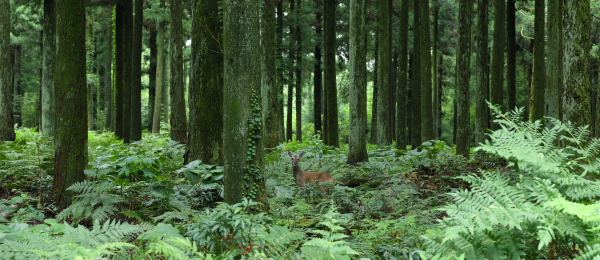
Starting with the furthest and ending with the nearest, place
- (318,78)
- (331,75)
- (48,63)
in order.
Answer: (318,78) → (331,75) → (48,63)

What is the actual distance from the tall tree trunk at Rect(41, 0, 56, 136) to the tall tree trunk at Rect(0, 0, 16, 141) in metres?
0.97

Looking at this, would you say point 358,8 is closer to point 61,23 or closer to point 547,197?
point 61,23

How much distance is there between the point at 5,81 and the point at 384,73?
1271 centimetres

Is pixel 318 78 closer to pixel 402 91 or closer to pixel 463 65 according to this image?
pixel 402 91

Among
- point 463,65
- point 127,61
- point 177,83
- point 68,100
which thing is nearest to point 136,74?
point 127,61

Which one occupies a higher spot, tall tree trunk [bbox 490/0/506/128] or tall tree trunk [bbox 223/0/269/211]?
tall tree trunk [bbox 490/0/506/128]

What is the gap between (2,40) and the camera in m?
12.0

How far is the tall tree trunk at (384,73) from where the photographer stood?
12.6 metres

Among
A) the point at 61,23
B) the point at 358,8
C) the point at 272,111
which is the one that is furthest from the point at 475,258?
the point at 272,111

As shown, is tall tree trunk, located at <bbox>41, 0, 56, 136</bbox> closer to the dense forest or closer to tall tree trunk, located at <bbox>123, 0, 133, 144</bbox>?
the dense forest

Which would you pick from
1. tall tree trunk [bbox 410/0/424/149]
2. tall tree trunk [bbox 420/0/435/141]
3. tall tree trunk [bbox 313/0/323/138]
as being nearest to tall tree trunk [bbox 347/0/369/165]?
tall tree trunk [bbox 420/0/435/141]

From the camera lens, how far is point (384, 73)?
535 inches

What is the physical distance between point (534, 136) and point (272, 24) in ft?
34.1

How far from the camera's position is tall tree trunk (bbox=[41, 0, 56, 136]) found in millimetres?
Answer: 11688
